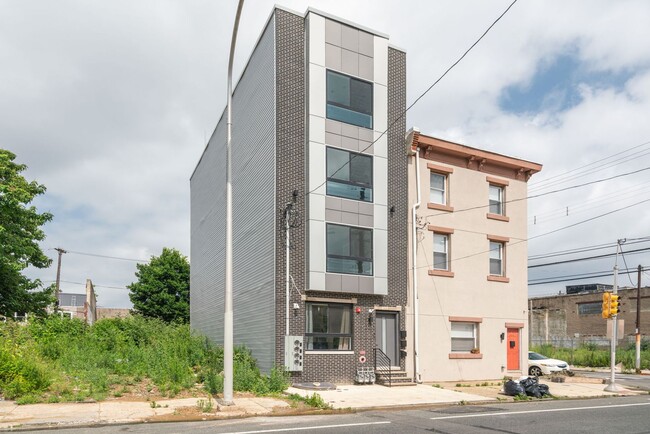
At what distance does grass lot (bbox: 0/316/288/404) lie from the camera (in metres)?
15.2

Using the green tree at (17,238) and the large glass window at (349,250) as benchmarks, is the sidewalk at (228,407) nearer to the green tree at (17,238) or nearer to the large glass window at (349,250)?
the large glass window at (349,250)

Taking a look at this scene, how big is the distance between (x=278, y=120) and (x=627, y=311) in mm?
50352

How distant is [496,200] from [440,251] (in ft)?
14.1

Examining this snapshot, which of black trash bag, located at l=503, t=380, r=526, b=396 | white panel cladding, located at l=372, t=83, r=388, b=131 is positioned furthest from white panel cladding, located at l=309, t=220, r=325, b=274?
black trash bag, located at l=503, t=380, r=526, b=396

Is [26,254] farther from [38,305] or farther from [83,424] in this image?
[83,424]

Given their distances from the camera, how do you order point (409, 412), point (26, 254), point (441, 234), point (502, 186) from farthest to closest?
1. point (26, 254)
2. point (502, 186)
3. point (441, 234)
4. point (409, 412)

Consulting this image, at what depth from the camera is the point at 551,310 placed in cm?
6481

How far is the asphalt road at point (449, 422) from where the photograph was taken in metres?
11.6

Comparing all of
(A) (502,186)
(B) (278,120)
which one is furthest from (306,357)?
(A) (502,186)

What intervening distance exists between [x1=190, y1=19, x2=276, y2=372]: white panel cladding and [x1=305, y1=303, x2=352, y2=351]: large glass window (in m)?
1.45

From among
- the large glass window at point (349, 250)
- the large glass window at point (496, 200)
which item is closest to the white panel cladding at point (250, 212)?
the large glass window at point (349, 250)

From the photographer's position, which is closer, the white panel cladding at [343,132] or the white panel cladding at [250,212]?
the white panel cladding at [343,132]

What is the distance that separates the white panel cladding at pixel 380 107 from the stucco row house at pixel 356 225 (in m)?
0.05

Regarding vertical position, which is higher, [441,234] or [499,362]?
[441,234]
